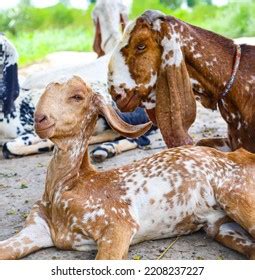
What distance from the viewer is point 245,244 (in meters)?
3.65

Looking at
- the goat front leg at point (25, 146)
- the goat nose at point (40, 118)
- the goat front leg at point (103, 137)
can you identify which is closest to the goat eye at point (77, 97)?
the goat nose at point (40, 118)

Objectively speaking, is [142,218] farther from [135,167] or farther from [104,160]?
[104,160]

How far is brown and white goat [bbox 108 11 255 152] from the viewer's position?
14.3ft

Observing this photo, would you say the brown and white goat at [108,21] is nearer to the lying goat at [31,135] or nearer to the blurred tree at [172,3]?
the lying goat at [31,135]

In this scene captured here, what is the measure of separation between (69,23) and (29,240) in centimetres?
1741

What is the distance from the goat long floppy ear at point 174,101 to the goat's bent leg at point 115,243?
39.9 inches

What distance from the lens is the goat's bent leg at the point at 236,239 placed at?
363cm

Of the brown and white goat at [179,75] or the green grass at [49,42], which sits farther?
the green grass at [49,42]

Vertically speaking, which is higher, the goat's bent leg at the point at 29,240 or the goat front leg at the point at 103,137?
the goat's bent leg at the point at 29,240

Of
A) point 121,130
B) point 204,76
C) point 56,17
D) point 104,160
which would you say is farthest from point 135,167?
point 56,17

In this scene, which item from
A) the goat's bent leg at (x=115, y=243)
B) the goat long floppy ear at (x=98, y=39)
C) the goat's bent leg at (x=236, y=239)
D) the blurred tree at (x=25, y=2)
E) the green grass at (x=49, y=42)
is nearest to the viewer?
the goat's bent leg at (x=115, y=243)

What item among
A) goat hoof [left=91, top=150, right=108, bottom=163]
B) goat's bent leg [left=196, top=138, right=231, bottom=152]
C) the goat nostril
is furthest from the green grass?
the goat nostril

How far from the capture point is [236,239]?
3697 millimetres

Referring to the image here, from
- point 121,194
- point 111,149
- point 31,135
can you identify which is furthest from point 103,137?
point 121,194
